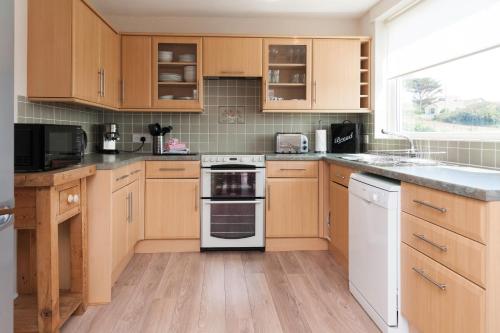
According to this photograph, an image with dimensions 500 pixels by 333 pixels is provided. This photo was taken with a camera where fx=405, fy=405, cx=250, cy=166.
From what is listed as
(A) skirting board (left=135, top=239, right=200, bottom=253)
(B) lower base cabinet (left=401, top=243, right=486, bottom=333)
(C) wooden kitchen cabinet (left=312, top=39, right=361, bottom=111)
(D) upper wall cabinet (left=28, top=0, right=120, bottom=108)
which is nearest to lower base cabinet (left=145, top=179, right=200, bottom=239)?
(A) skirting board (left=135, top=239, right=200, bottom=253)

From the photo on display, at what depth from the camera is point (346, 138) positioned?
13.6 ft

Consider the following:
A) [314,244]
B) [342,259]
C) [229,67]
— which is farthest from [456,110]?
[229,67]

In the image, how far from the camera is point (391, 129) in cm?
390

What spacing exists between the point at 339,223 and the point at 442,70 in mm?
1408

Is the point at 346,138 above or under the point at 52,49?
under

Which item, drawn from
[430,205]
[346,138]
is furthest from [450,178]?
[346,138]

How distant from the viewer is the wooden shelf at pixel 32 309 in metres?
2.04

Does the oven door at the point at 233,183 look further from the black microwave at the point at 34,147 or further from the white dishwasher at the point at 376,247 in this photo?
the black microwave at the point at 34,147

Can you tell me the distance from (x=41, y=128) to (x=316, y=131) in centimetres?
282

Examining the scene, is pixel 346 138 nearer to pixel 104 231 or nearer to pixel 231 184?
pixel 231 184

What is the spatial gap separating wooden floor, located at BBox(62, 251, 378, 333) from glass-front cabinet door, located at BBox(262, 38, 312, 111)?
4.96ft

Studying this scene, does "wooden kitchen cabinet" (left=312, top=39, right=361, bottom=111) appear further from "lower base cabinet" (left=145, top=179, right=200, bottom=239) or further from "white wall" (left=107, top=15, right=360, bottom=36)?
"lower base cabinet" (left=145, top=179, right=200, bottom=239)

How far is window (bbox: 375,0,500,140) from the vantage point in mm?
2492
